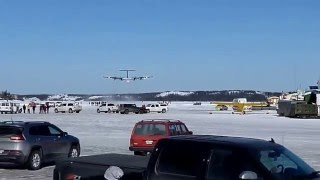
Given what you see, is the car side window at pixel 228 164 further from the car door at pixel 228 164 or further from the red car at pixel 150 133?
the red car at pixel 150 133

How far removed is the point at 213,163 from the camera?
7512 mm

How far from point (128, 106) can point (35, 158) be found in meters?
64.0

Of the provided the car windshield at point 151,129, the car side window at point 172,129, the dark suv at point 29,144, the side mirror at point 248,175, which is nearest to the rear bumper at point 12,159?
the dark suv at point 29,144

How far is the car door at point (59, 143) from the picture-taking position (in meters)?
18.4

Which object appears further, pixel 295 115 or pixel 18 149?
pixel 295 115

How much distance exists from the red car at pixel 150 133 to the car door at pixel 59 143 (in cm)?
346

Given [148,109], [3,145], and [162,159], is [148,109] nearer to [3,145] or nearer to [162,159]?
[3,145]

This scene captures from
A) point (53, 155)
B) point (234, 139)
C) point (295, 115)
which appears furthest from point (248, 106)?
point (234, 139)

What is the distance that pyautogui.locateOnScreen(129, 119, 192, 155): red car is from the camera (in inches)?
853

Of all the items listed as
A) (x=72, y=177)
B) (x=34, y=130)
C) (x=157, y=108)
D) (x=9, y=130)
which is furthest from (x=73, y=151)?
(x=157, y=108)

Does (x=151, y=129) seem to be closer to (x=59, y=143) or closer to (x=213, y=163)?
(x=59, y=143)

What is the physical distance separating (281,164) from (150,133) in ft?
48.3

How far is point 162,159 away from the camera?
26.2 ft

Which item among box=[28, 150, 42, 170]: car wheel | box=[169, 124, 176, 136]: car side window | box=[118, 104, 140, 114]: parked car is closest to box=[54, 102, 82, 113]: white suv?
box=[118, 104, 140, 114]: parked car
